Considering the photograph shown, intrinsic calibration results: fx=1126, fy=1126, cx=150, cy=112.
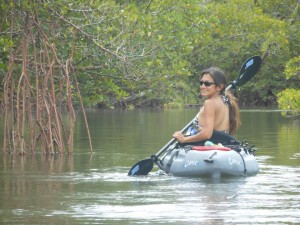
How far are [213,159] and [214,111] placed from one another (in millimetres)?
1010

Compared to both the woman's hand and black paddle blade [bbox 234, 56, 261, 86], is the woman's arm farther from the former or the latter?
black paddle blade [bbox 234, 56, 261, 86]

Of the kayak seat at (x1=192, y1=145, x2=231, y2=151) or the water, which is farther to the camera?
the kayak seat at (x1=192, y1=145, x2=231, y2=151)

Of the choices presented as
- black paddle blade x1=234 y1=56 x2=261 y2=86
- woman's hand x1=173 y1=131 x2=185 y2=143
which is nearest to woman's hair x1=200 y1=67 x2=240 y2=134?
woman's hand x1=173 y1=131 x2=185 y2=143

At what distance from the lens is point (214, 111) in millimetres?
16141

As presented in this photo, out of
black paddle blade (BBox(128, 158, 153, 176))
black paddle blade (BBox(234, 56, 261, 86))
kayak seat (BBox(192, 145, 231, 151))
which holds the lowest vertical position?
black paddle blade (BBox(128, 158, 153, 176))

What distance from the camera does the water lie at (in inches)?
452

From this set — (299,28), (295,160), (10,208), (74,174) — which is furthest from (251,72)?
(299,28)

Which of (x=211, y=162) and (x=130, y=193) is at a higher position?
(x=211, y=162)

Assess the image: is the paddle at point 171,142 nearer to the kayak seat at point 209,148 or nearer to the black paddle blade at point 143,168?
the black paddle blade at point 143,168

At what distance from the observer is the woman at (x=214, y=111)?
16.0m

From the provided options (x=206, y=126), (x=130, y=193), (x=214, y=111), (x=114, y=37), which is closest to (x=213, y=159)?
(x=206, y=126)

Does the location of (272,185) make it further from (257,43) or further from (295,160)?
(257,43)

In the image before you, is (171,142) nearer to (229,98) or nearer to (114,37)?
(229,98)

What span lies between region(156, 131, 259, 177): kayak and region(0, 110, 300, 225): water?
14 cm
